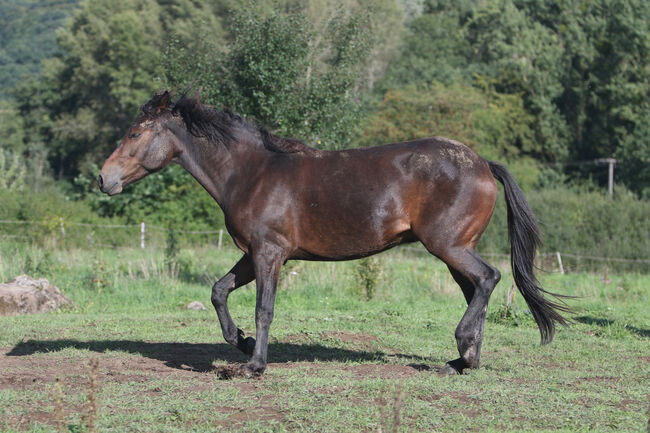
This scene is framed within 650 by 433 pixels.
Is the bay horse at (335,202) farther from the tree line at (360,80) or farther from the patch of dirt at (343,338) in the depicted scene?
the tree line at (360,80)

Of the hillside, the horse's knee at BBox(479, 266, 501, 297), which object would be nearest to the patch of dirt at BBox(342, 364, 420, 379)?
→ the horse's knee at BBox(479, 266, 501, 297)

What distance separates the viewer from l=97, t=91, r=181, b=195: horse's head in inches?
288

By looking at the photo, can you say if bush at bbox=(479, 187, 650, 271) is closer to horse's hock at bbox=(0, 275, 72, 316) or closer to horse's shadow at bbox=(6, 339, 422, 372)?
horse's hock at bbox=(0, 275, 72, 316)

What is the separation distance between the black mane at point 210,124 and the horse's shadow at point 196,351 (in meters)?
2.27

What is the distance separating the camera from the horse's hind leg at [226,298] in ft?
23.9

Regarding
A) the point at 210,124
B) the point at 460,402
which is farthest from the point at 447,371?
the point at 210,124

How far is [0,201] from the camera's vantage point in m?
27.2

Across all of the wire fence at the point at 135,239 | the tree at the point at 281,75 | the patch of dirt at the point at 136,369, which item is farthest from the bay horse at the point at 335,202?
the wire fence at the point at 135,239

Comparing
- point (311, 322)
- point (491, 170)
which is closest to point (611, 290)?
point (311, 322)

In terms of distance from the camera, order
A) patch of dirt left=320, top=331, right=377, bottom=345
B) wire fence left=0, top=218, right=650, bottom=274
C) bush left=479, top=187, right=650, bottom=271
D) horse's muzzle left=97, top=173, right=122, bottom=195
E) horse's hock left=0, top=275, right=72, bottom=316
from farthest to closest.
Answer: bush left=479, top=187, right=650, bottom=271 < wire fence left=0, top=218, right=650, bottom=274 < horse's hock left=0, top=275, right=72, bottom=316 < patch of dirt left=320, top=331, right=377, bottom=345 < horse's muzzle left=97, top=173, right=122, bottom=195

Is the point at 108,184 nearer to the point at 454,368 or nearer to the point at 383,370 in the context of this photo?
the point at 383,370

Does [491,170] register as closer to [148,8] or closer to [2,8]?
[148,8]

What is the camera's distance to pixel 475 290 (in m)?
7.02

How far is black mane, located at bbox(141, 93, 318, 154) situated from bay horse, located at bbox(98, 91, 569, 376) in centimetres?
1
